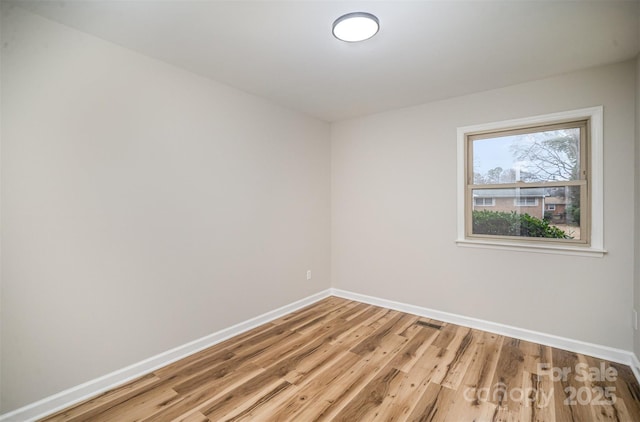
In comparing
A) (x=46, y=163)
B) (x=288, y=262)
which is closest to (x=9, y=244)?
(x=46, y=163)

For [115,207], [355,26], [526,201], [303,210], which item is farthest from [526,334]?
[115,207]

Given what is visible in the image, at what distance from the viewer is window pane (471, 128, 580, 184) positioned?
2.73 m

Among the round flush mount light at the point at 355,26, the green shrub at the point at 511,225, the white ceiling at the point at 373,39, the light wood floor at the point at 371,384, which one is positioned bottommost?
the light wood floor at the point at 371,384

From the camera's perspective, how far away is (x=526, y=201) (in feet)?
9.68

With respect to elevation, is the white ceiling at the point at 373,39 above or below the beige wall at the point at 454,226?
above

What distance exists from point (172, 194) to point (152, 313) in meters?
1.03

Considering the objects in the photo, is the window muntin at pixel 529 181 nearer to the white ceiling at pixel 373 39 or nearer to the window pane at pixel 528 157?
the window pane at pixel 528 157

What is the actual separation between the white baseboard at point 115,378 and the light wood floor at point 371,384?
6cm

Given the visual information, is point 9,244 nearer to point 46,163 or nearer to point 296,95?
point 46,163

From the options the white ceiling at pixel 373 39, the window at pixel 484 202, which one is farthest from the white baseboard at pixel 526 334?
the white ceiling at pixel 373 39

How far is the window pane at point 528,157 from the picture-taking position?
2.73m

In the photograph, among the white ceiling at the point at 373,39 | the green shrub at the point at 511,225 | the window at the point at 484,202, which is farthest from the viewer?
the window at the point at 484,202

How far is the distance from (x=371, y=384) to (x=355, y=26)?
261 centimetres

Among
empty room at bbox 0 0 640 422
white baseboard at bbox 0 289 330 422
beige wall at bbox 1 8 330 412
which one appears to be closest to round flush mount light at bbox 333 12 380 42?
empty room at bbox 0 0 640 422
